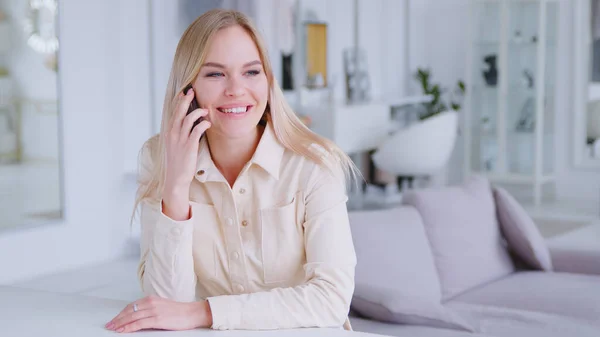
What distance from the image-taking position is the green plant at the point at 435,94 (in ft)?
25.0

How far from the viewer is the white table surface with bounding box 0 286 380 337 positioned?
4.44 ft

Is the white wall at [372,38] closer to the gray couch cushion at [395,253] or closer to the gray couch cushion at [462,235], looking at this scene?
the gray couch cushion at [462,235]

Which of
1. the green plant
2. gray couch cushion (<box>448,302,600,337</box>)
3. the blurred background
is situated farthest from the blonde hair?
the green plant

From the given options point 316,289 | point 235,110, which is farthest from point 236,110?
point 316,289

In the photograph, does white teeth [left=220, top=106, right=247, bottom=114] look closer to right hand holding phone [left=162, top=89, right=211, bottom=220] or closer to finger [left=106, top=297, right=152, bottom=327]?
right hand holding phone [left=162, top=89, right=211, bottom=220]

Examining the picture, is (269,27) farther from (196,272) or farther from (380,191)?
(196,272)

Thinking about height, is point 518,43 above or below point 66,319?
above

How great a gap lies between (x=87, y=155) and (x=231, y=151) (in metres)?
3.29

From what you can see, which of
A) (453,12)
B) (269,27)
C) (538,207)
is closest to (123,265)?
(269,27)

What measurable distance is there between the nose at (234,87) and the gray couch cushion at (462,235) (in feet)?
5.58

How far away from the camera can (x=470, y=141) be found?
758 cm

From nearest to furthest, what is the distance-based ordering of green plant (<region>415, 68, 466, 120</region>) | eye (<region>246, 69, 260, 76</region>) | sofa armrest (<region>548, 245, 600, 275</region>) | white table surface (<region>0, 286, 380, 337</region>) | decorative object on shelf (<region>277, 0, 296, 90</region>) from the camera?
1. white table surface (<region>0, 286, 380, 337</region>)
2. eye (<region>246, 69, 260, 76</region>)
3. sofa armrest (<region>548, 245, 600, 275</region>)
4. decorative object on shelf (<region>277, 0, 296, 90</region>)
5. green plant (<region>415, 68, 466, 120</region>)

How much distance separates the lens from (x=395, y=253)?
2893 mm

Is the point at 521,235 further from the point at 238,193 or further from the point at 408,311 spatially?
the point at 238,193
